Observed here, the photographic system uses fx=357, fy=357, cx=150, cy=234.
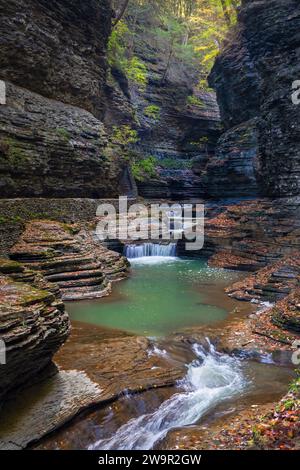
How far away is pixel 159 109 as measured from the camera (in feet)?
127

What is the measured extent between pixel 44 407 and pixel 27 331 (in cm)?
125

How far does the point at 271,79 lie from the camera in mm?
21359

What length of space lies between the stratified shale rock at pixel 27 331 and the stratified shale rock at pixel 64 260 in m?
5.59

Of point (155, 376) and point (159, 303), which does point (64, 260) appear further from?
point (155, 376)

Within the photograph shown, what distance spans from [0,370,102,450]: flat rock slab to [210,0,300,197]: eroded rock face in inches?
653

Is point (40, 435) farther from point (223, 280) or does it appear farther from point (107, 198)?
point (107, 198)

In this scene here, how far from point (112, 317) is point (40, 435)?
18.9ft

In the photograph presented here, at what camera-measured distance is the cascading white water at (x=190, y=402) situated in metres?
5.61

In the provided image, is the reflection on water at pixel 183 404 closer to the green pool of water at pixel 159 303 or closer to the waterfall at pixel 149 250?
the green pool of water at pixel 159 303

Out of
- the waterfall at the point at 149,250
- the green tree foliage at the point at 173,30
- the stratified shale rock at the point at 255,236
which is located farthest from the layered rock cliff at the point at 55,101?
the stratified shale rock at the point at 255,236

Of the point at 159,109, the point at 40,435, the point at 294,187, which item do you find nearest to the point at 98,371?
the point at 40,435

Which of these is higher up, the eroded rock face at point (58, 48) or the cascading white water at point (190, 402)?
the eroded rock face at point (58, 48)

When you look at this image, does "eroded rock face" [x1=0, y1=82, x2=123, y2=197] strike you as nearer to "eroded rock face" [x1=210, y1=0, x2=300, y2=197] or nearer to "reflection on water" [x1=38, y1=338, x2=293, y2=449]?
"eroded rock face" [x1=210, y1=0, x2=300, y2=197]

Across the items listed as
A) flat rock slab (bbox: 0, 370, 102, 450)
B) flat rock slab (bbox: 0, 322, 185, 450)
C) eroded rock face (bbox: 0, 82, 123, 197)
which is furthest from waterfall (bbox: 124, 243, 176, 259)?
flat rock slab (bbox: 0, 370, 102, 450)
